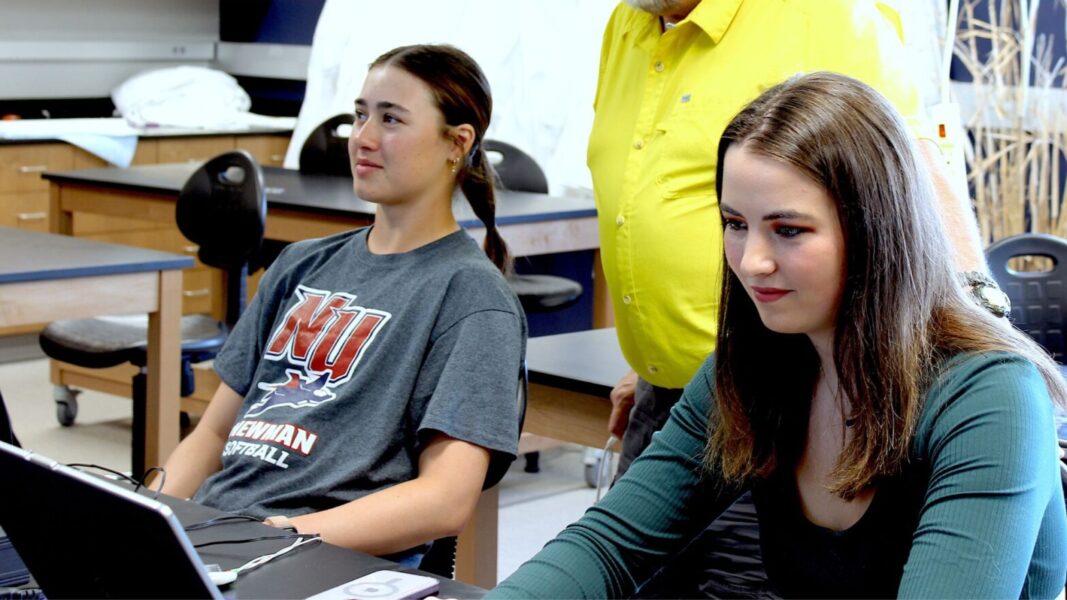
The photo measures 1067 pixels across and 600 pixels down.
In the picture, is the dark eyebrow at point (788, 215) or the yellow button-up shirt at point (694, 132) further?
the yellow button-up shirt at point (694, 132)

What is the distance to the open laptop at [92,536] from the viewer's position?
3.11 feet

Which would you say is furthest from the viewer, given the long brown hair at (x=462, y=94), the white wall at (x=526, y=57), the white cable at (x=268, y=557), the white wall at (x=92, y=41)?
the white wall at (x=92, y=41)

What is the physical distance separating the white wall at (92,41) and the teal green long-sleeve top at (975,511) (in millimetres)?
5312

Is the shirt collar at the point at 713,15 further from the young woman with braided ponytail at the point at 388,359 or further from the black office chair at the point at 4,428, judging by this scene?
the black office chair at the point at 4,428

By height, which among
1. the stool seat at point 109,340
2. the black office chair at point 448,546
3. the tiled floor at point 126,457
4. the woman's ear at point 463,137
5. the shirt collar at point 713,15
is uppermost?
the shirt collar at point 713,15

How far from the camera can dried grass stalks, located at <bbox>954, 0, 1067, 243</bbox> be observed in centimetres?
390

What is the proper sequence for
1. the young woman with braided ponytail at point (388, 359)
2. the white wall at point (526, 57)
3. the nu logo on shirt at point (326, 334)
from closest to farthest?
the young woman with braided ponytail at point (388, 359)
the nu logo on shirt at point (326, 334)
the white wall at point (526, 57)

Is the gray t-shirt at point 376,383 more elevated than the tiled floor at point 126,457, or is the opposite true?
the gray t-shirt at point 376,383

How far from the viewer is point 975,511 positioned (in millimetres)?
1143

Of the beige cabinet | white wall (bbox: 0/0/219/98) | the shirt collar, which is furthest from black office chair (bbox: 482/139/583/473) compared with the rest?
white wall (bbox: 0/0/219/98)

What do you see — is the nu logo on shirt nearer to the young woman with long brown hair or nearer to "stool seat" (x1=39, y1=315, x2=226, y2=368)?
the young woman with long brown hair

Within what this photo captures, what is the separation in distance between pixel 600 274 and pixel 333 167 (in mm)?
1078

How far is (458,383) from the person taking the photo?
1711 millimetres

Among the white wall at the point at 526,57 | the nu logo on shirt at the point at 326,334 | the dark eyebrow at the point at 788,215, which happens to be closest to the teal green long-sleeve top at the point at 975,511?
the dark eyebrow at the point at 788,215
